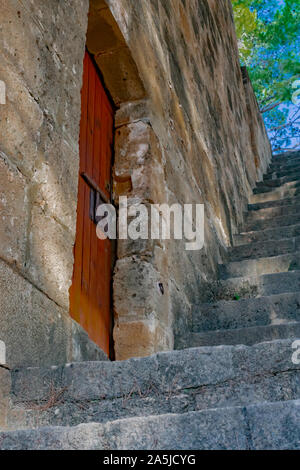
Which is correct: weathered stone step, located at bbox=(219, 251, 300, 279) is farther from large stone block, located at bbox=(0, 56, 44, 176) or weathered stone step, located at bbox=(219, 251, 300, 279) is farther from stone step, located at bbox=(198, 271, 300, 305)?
large stone block, located at bbox=(0, 56, 44, 176)

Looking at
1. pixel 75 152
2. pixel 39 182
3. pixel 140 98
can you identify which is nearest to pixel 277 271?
pixel 140 98

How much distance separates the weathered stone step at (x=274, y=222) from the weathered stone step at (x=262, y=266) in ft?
4.22

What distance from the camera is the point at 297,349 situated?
5.18 feet

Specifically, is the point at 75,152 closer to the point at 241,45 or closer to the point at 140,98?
the point at 140,98

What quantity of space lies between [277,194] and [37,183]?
227 inches

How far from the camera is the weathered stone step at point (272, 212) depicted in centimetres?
589

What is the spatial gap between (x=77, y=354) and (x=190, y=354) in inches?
20.0

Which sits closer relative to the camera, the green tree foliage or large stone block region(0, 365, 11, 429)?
large stone block region(0, 365, 11, 429)

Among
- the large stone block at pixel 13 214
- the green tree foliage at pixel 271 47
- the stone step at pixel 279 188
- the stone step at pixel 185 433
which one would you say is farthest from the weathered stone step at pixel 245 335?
the green tree foliage at pixel 271 47

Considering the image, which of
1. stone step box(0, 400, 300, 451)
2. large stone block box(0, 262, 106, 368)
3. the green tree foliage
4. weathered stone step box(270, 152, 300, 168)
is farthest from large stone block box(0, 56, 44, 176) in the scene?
the green tree foliage

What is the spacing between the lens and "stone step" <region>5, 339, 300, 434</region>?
1560mm

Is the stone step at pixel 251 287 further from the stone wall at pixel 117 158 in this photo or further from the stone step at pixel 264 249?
the stone step at pixel 264 249

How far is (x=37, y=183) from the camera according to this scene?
1.85m

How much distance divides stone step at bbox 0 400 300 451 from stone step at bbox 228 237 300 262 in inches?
138
